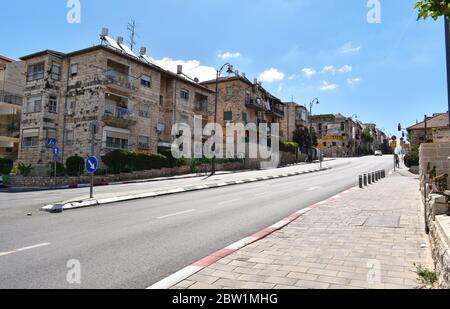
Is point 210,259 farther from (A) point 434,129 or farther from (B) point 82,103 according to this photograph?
(A) point 434,129

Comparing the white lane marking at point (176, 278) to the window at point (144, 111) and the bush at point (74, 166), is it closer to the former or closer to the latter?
the bush at point (74, 166)

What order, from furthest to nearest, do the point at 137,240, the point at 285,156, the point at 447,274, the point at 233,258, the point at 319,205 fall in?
the point at 285,156, the point at 319,205, the point at 137,240, the point at 233,258, the point at 447,274

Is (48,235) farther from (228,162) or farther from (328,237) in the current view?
(228,162)

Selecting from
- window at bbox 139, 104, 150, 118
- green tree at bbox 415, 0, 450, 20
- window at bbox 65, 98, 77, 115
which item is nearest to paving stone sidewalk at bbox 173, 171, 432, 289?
green tree at bbox 415, 0, 450, 20

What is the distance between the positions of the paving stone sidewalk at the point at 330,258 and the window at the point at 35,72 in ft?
104

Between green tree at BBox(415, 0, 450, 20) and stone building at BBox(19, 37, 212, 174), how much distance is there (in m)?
29.3

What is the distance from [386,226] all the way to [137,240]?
607 centimetres

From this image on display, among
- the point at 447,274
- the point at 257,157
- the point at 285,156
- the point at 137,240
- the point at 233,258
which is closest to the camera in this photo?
the point at 447,274

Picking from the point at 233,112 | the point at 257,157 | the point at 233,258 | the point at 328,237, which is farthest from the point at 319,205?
the point at 233,112

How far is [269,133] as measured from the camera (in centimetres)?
5953

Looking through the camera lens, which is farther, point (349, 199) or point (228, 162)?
point (228, 162)

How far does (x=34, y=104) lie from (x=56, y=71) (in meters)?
3.88

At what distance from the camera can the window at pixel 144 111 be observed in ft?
115

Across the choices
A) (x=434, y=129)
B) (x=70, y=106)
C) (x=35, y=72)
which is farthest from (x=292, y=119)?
(x=35, y=72)
